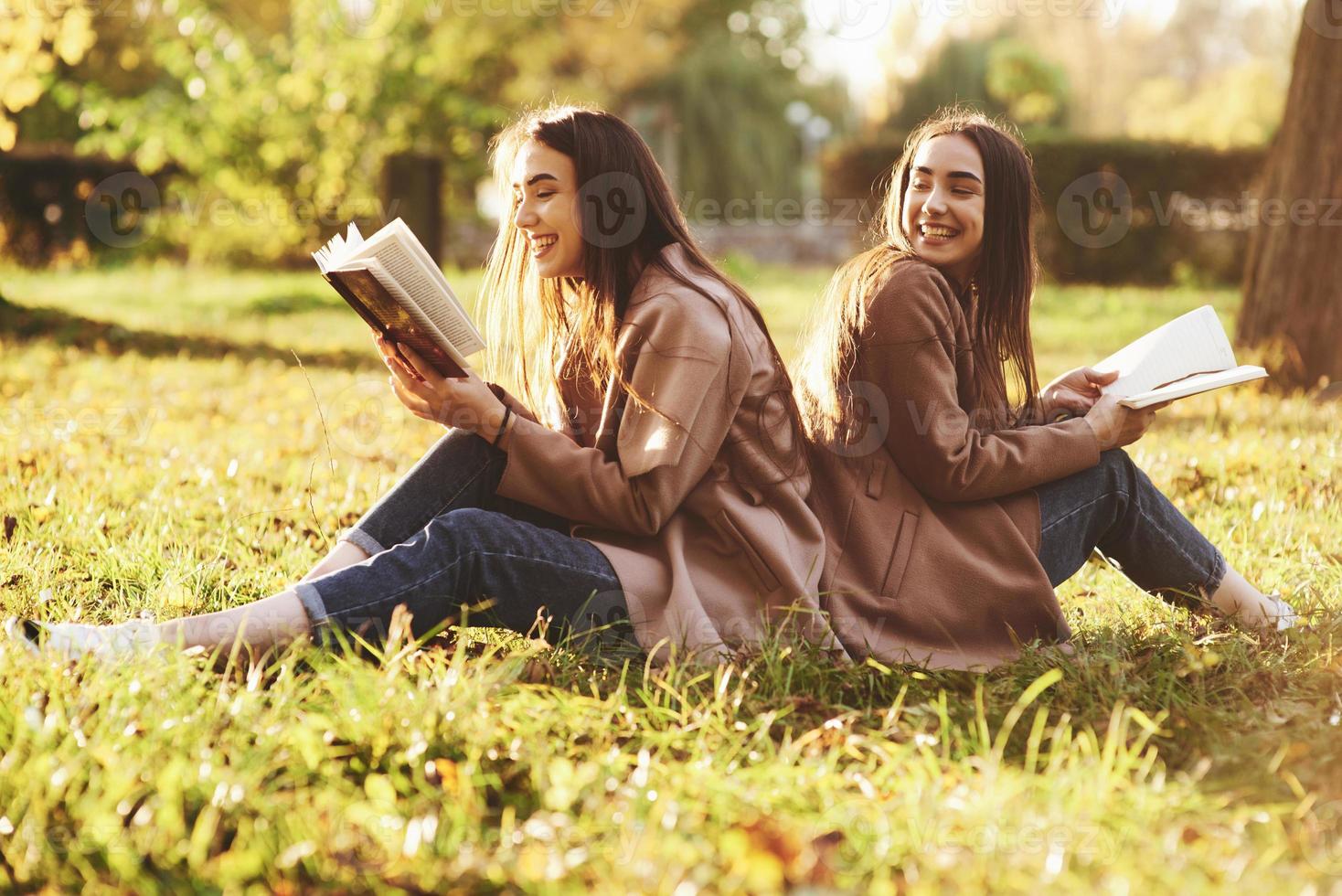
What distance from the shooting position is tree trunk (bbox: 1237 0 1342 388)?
6.01 metres

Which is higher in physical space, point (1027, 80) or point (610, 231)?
point (1027, 80)

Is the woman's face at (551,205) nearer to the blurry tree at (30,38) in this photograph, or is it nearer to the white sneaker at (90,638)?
the white sneaker at (90,638)

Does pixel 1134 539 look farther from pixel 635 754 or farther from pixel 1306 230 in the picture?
pixel 1306 230

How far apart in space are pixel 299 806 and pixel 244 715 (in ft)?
0.93

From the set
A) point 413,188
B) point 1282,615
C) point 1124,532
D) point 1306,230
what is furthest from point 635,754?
point 413,188

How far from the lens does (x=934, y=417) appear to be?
8.59ft

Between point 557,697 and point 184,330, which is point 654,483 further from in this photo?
point 184,330

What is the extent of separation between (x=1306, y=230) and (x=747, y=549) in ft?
15.6

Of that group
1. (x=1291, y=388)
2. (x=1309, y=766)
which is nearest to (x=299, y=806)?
(x=1309, y=766)

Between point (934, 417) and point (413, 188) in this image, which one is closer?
point (934, 417)

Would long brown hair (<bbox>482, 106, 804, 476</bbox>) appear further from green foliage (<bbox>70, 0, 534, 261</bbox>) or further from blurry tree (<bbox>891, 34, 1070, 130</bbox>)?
blurry tree (<bbox>891, 34, 1070, 130</bbox>)

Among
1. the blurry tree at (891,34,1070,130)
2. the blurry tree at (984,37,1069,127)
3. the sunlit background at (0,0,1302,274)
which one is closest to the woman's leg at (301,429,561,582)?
the sunlit background at (0,0,1302,274)

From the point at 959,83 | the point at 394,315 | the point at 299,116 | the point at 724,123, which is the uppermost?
the point at 959,83

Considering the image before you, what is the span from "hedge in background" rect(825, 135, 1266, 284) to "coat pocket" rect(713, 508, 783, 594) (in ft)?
36.9
